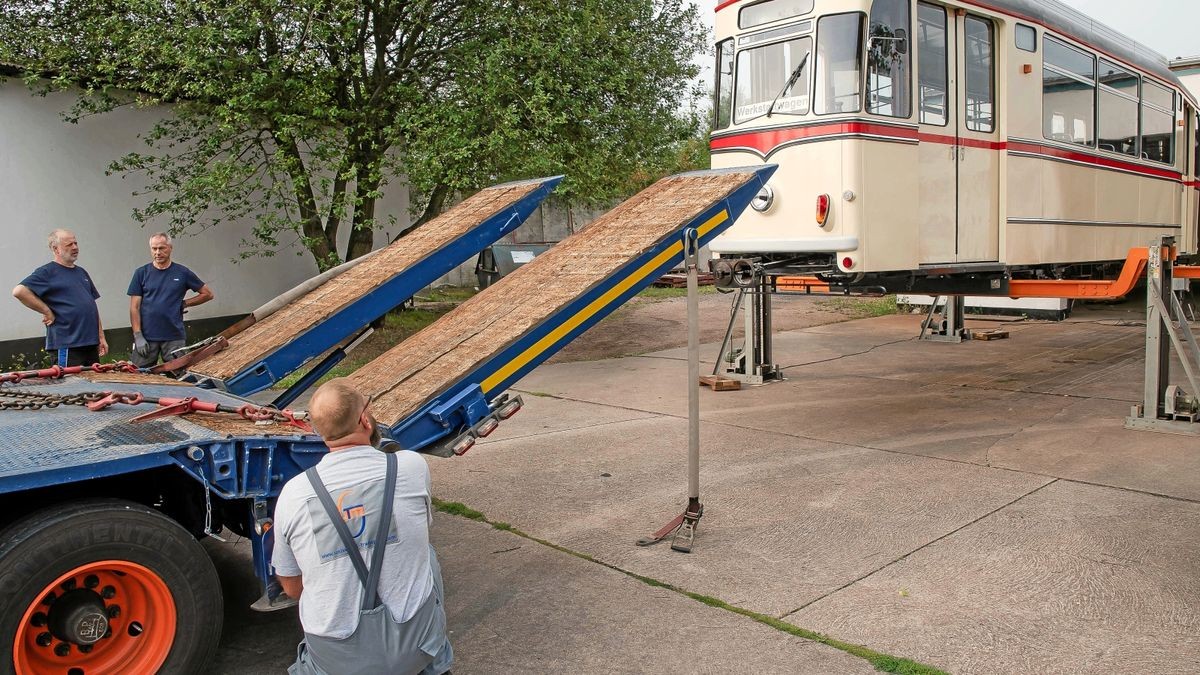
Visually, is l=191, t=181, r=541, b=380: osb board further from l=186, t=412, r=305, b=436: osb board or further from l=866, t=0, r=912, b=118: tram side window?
l=866, t=0, r=912, b=118: tram side window

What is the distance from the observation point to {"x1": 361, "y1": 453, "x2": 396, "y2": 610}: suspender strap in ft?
9.12

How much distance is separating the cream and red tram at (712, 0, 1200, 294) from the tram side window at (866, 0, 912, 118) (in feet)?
0.05

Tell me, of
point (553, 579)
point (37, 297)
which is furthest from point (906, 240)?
point (37, 297)

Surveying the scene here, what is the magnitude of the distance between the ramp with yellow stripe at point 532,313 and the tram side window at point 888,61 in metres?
2.53

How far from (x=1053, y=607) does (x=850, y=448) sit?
3221 mm

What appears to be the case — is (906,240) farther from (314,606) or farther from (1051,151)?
(314,606)

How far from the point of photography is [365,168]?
12.2m

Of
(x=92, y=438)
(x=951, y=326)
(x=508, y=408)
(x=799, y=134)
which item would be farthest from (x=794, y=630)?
(x=951, y=326)

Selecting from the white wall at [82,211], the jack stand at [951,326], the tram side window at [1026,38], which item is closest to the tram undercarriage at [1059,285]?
the tram side window at [1026,38]

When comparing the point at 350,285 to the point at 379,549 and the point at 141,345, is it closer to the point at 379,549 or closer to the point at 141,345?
the point at 141,345

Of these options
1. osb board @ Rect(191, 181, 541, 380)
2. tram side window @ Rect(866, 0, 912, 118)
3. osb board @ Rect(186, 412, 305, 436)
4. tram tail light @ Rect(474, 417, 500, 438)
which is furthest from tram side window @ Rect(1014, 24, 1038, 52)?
osb board @ Rect(186, 412, 305, 436)

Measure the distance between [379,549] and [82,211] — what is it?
1156cm

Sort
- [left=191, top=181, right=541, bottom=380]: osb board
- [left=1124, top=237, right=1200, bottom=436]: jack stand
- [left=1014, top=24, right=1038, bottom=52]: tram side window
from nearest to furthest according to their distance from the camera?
[left=191, top=181, right=541, bottom=380]: osb board < [left=1124, top=237, right=1200, bottom=436]: jack stand < [left=1014, top=24, right=1038, bottom=52]: tram side window

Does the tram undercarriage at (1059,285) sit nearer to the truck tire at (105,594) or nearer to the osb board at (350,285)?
the osb board at (350,285)
